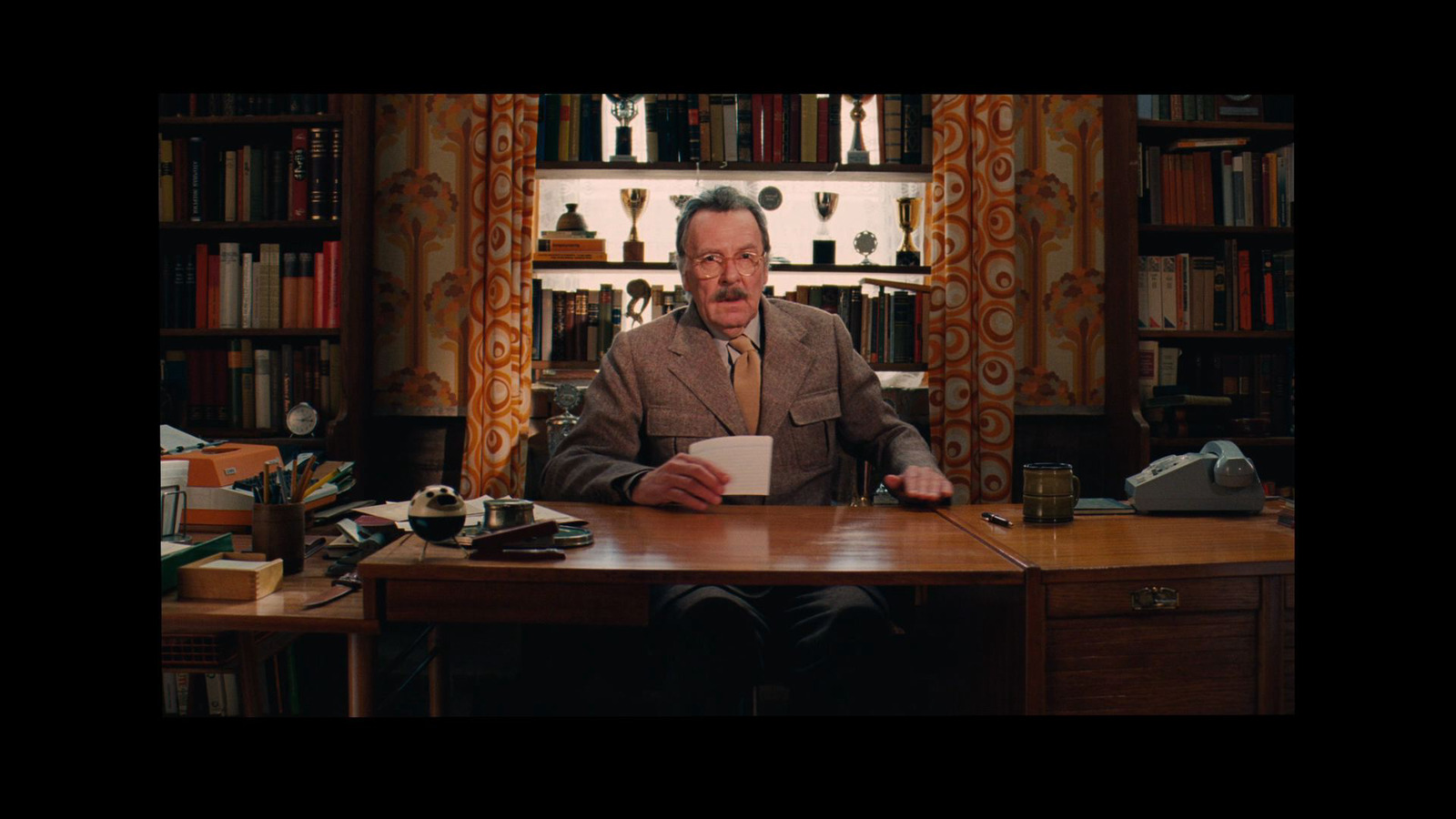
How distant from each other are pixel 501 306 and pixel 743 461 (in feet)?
5.77

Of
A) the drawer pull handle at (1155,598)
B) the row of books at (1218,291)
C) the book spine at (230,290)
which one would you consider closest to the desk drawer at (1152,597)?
the drawer pull handle at (1155,598)

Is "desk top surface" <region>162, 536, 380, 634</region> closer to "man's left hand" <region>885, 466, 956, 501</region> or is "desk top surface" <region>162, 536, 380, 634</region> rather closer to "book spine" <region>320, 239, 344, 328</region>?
"man's left hand" <region>885, 466, 956, 501</region>

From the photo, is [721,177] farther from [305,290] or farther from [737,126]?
[305,290]

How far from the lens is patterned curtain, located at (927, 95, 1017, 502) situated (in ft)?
10.3

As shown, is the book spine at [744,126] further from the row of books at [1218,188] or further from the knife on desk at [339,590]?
the knife on desk at [339,590]

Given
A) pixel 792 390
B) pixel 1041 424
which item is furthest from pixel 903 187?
pixel 792 390

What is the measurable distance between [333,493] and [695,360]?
2.80ft

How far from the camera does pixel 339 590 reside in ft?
4.40

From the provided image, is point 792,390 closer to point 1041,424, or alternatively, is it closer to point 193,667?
point 193,667

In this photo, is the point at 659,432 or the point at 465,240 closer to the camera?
the point at 659,432

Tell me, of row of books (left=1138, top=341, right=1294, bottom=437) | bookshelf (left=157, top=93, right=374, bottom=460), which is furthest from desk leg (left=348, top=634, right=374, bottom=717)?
row of books (left=1138, top=341, right=1294, bottom=437)

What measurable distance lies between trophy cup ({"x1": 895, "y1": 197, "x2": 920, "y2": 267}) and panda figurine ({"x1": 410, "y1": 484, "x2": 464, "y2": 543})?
7.60 ft

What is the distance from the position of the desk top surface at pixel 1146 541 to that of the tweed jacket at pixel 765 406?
1.48 feet

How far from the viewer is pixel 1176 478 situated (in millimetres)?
1703
